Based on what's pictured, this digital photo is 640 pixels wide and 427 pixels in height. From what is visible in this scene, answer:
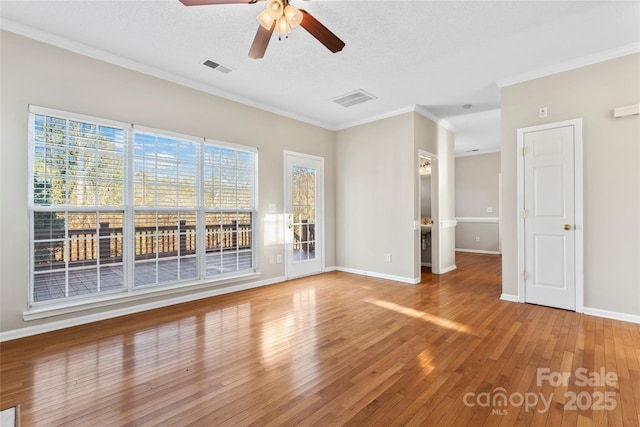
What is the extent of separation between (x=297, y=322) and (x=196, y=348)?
3.38 ft

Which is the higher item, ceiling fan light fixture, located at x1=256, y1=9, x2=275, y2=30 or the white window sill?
ceiling fan light fixture, located at x1=256, y1=9, x2=275, y2=30

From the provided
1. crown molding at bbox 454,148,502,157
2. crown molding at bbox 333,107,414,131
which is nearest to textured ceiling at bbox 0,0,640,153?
crown molding at bbox 333,107,414,131

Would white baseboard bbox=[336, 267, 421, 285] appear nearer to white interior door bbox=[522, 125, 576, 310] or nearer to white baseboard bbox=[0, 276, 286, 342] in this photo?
white interior door bbox=[522, 125, 576, 310]

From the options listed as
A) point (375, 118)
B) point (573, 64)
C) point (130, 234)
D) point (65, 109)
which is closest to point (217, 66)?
point (65, 109)

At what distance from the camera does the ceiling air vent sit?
342cm

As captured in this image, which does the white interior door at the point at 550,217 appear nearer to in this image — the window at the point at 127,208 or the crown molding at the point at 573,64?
the crown molding at the point at 573,64

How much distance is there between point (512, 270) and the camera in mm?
3816

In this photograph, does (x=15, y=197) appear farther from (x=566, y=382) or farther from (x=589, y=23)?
(x=589, y=23)

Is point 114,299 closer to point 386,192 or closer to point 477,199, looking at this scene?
point 386,192

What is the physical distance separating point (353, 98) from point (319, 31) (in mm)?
2335

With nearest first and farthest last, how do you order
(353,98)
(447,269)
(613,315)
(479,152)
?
1. (613,315)
2. (353,98)
3. (447,269)
4. (479,152)

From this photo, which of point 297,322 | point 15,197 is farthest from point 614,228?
point 15,197

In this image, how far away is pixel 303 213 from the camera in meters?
5.45

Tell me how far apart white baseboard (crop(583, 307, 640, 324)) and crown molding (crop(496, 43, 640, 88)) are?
111 inches
